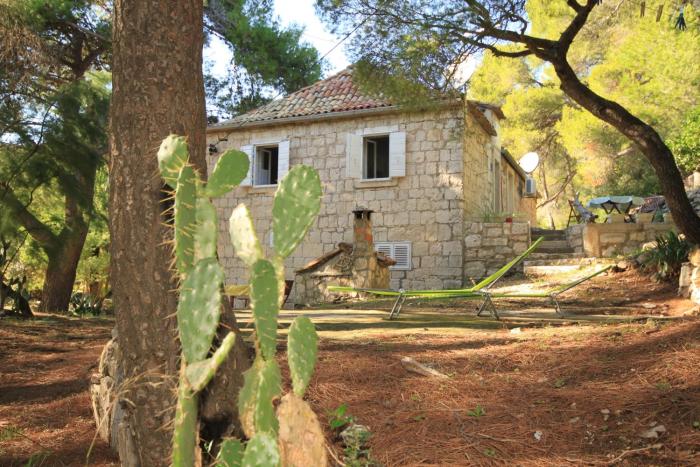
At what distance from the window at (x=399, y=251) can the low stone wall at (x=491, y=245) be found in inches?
44.5

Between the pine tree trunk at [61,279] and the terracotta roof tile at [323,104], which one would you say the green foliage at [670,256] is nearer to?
the terracotta roof tile at [323,104]

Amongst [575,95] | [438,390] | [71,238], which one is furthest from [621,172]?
[438,390]

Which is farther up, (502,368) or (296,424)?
(296,424)

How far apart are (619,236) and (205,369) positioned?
412 inches

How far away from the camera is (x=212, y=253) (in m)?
1.35

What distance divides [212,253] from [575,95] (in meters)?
6.49

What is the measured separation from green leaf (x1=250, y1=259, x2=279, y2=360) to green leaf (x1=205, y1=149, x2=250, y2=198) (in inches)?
10.4

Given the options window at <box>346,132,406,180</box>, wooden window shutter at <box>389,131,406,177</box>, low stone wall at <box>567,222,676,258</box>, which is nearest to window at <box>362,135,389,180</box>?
window at <box>346,132,406,180</box>

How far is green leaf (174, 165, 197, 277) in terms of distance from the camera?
1.36 metres

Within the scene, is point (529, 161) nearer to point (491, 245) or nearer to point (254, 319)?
point (491, 245)

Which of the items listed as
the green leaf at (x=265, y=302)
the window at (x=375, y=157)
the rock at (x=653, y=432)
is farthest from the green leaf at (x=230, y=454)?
the window at (x=375, y=157)

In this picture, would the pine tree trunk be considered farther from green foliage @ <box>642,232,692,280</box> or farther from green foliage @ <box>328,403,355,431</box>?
green foliage @ <box>642,232,692,280</box>

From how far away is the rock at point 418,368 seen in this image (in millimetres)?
3107

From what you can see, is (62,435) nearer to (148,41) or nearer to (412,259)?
(148,41)
